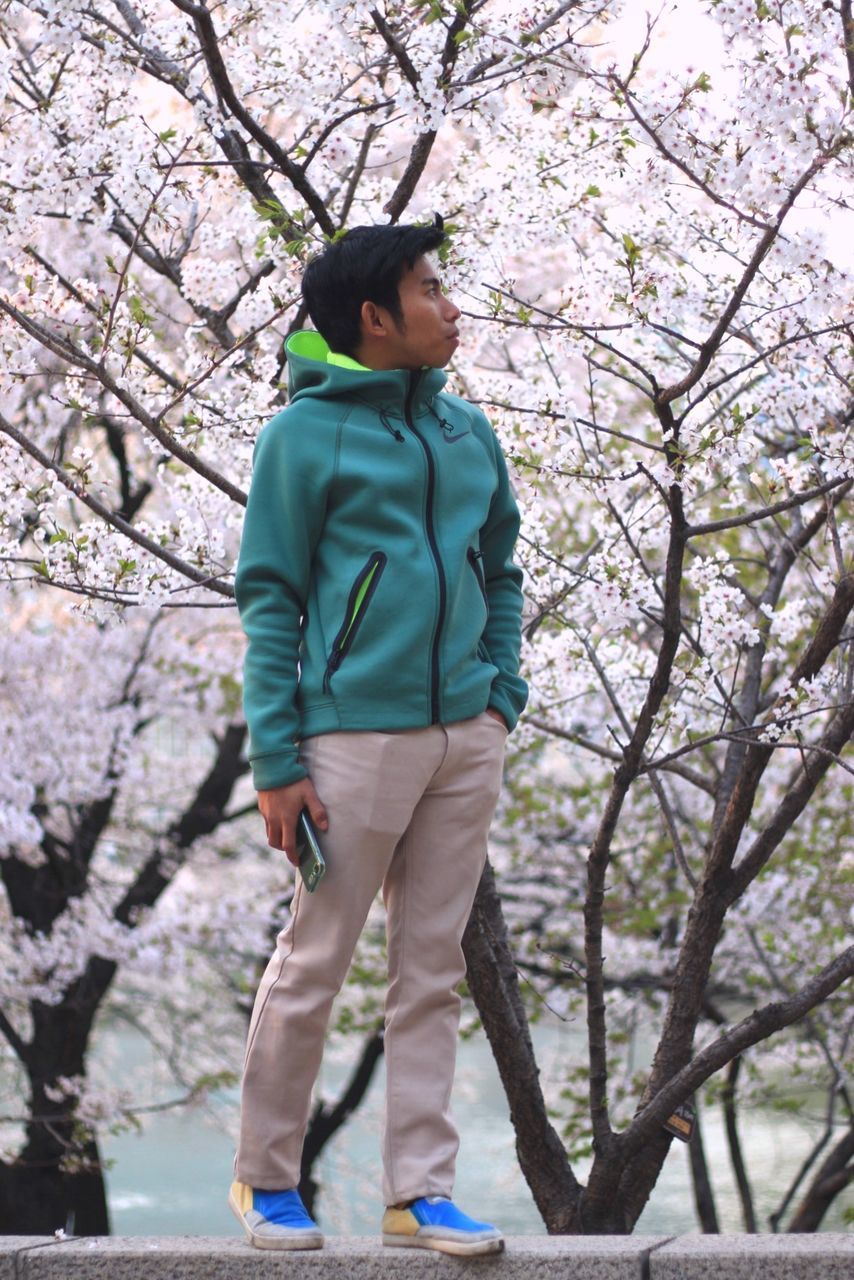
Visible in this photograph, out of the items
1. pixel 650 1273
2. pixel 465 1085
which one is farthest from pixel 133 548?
pixel 465 1085

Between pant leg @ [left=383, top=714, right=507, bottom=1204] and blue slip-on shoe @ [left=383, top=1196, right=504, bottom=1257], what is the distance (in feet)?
0.15

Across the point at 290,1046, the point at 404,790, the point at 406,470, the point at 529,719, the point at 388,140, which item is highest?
the point at 388,140

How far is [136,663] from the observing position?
908 centimetres

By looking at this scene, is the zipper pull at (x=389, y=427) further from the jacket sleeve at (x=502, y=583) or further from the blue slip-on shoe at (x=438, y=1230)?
the blue slip-on shoe at (x=438, y=1230)

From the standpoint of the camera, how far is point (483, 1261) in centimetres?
220

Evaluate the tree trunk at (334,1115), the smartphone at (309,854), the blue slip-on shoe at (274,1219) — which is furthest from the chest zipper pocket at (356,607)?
the tree trunk at (334,1115)

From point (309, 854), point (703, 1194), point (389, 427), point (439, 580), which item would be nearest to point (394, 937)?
point (309, 854)

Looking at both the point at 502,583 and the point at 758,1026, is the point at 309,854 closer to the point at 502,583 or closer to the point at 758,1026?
the point at 502,583

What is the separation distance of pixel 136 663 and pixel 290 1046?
6.99 m

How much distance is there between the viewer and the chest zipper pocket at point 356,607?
2260 millimetres

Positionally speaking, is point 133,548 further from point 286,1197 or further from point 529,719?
point 286,1197

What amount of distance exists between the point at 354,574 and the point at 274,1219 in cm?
103

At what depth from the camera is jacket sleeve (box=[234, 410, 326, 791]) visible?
87.8 inches

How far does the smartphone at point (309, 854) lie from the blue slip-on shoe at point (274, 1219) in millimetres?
509
